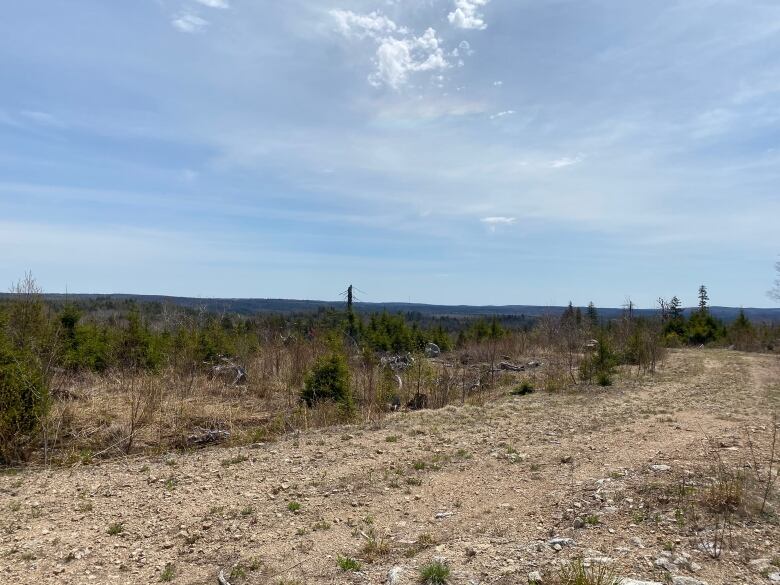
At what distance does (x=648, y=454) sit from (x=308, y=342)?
413 inches

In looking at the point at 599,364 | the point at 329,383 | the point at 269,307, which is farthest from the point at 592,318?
the point at 269,307

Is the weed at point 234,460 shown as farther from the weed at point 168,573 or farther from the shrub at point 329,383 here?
the shrub at point 329,383

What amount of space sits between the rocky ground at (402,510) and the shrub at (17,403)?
686mm

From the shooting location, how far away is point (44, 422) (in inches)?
311

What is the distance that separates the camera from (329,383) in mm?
11633

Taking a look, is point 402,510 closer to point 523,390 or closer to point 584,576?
point 584,576

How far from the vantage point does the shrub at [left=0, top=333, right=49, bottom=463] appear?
7.74 m

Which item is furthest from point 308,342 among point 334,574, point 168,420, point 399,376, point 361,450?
point 334,574

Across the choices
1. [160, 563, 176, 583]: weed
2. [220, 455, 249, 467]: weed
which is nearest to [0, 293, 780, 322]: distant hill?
[220, 455, 249, 467]: weed

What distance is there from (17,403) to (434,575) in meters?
7.08

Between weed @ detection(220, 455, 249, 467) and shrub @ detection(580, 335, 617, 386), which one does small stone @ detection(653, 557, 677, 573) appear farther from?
shrub @ detection(580, 335, 617, 386)

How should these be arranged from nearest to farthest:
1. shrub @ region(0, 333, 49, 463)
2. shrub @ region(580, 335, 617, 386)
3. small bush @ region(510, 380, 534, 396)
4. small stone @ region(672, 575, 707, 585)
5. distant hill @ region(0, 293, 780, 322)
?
small stone @ region(672, 575, 707, 585) < shrub @ region(0, 333, 49, 463) < small bush @ region(510, 380, 534, 396) < shrub @ region(580, 335, 617, 386) < distant hill @ region(0, 293, 780, 322)

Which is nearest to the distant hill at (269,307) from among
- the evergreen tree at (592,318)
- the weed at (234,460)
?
the evergreen tree at (592,318)

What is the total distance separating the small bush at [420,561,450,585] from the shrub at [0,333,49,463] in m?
6.89
